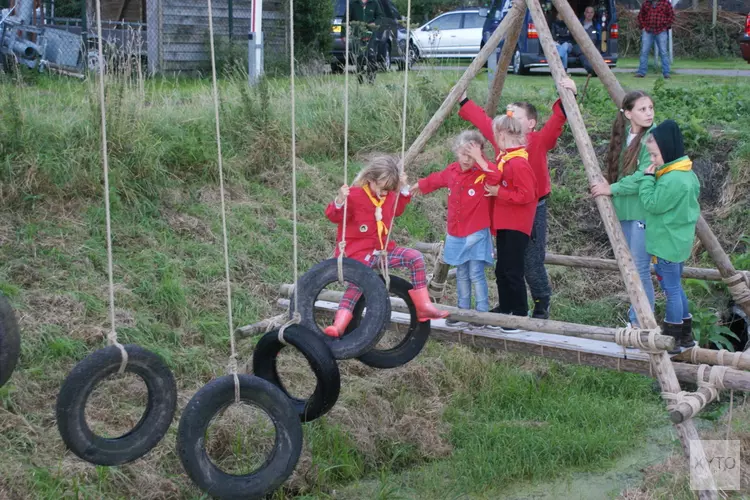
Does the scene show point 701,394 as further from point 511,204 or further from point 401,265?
point 401,265

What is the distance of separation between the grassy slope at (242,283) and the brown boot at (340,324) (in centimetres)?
149

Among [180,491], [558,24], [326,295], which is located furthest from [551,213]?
[180,491]

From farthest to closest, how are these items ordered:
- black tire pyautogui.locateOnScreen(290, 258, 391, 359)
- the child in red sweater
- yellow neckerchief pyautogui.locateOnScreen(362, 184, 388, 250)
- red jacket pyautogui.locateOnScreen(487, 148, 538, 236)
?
the child in red sweater, red jacket pyautogui.locateOnScreen(487, 148, 538, 236), yellow neckerchief pyautogui.locateOnScreen(362, 184, 388, 250), black tire pyautogui.locateOnScreen(290, 258, 391, 359)

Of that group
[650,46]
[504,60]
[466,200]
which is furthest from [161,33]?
[466,200]

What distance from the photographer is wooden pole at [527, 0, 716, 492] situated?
475cm

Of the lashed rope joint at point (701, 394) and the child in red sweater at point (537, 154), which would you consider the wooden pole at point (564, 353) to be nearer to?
the lashed rope joint at point (701, 394)

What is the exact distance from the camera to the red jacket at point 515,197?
207 inches

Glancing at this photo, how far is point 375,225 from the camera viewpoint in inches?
202

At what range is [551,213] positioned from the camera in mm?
10039

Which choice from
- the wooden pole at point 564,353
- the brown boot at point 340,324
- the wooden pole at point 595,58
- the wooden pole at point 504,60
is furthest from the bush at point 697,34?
the brown boot at point 340,324

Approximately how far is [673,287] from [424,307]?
1440 millimetres

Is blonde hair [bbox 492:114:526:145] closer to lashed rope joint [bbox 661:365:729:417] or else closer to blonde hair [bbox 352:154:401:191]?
blonde hair [bbox 352:154:401:191]

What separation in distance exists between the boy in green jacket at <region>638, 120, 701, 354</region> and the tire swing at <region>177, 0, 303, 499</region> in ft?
7.74

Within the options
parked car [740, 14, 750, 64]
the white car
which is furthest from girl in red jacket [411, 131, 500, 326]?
the white car
